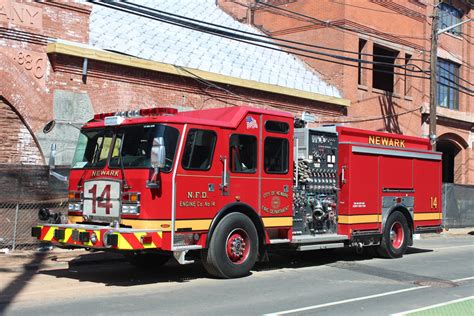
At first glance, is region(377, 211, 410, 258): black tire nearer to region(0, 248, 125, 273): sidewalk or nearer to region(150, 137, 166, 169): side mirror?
region(0, 248, 125, 273): sidewalk

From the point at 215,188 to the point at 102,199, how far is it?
6.08 feet

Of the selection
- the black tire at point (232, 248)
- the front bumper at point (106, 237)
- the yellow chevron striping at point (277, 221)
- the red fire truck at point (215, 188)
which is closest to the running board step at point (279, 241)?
the red fire truck at point (215, 188)

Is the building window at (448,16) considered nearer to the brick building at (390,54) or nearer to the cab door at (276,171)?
the brick building at (390,54)

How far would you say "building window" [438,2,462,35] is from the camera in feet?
101

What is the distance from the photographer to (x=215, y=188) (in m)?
9.88

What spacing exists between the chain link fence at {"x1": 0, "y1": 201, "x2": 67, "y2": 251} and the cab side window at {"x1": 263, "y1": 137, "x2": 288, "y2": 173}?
16.0ft

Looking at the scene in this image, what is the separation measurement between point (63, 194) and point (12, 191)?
114 cm

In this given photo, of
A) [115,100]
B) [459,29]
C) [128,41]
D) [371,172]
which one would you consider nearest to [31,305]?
[371,172]

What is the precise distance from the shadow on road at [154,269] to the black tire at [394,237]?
1.78 feet

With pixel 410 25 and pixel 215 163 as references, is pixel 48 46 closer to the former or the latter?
pixel 215 163

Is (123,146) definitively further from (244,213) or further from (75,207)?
(244,213)

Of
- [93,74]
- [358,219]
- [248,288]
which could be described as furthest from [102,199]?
[93,74]

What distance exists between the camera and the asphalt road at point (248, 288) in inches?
307

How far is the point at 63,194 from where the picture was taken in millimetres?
13477
